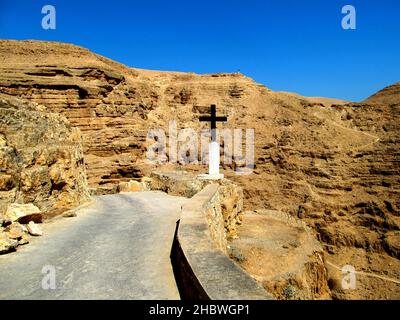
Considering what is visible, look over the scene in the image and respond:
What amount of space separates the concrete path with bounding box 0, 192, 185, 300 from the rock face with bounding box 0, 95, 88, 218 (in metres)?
0.67

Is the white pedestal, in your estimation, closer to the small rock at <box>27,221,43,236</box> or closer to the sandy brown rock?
the small rock at <box>27,221,43,236</box>

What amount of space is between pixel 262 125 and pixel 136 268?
84.6ft

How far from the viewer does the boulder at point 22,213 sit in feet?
20.6

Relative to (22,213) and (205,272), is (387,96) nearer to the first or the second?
(22,213)

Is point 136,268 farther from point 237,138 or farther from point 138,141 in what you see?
point 237,138

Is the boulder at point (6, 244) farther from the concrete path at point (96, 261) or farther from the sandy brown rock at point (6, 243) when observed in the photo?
the concrete path at point (96, 261)

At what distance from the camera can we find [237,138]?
28344 mm

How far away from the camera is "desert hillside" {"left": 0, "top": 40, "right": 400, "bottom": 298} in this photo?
18.6m

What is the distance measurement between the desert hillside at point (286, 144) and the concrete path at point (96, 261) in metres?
9.70

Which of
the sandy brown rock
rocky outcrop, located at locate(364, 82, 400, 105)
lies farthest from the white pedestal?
rocky outcrop, located at locate(364, 82, 400, 105)

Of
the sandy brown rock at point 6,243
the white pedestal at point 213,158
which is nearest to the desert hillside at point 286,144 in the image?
the white pedestal at point 213,158

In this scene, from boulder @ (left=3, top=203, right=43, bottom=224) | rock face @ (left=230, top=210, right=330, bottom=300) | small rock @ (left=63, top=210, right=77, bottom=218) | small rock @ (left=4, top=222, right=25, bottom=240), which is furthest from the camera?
rock face @ (left=230, top=210, right=330, bottom=300)

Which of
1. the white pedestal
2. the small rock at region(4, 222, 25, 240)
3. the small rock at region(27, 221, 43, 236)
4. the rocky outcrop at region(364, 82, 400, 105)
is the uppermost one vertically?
the rocky outcrop at region(364, 82, 400, 105)

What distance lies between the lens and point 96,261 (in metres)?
5.05
